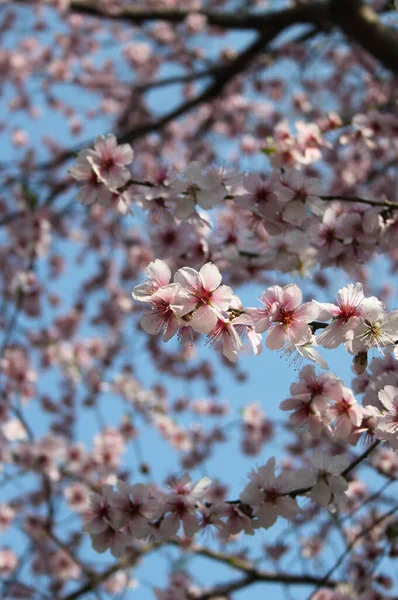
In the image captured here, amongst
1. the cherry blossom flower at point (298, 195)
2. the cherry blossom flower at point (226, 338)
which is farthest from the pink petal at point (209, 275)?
the cherry blossom flower at point (298, 195)

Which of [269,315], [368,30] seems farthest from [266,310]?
[368,30]

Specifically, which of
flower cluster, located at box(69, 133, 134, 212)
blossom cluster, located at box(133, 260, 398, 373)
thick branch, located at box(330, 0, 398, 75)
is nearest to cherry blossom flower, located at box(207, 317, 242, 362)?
blossom cluster, located at box(133, 260, 398, 373)

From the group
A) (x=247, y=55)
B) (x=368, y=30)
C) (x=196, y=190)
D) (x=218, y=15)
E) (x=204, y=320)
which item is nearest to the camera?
(x=204, y=320)

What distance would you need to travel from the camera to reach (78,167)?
213 cm

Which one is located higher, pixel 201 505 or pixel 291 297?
pixel 291 297

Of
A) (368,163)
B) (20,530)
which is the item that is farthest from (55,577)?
(368,163)

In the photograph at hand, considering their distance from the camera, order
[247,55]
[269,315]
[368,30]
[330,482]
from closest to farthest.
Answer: [269,315]
[330,482]
[368,30]
[247,55]

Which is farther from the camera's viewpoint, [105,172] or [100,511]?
[105,172]

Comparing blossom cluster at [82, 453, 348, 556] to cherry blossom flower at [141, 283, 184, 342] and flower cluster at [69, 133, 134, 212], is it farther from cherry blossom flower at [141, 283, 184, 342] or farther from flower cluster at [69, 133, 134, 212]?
flower cluster at [69, 133, 134, 212]

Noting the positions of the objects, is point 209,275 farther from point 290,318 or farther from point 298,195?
point 298,195

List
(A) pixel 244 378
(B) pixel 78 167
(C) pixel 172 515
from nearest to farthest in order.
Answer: (C) pixel 172 515
(B) pixel 78 167
(A) pixel 244 378

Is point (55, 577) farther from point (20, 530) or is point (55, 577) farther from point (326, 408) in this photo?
point (326, 408)

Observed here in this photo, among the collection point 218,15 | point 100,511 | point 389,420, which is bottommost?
point 100,511

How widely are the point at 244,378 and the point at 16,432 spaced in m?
4.32
